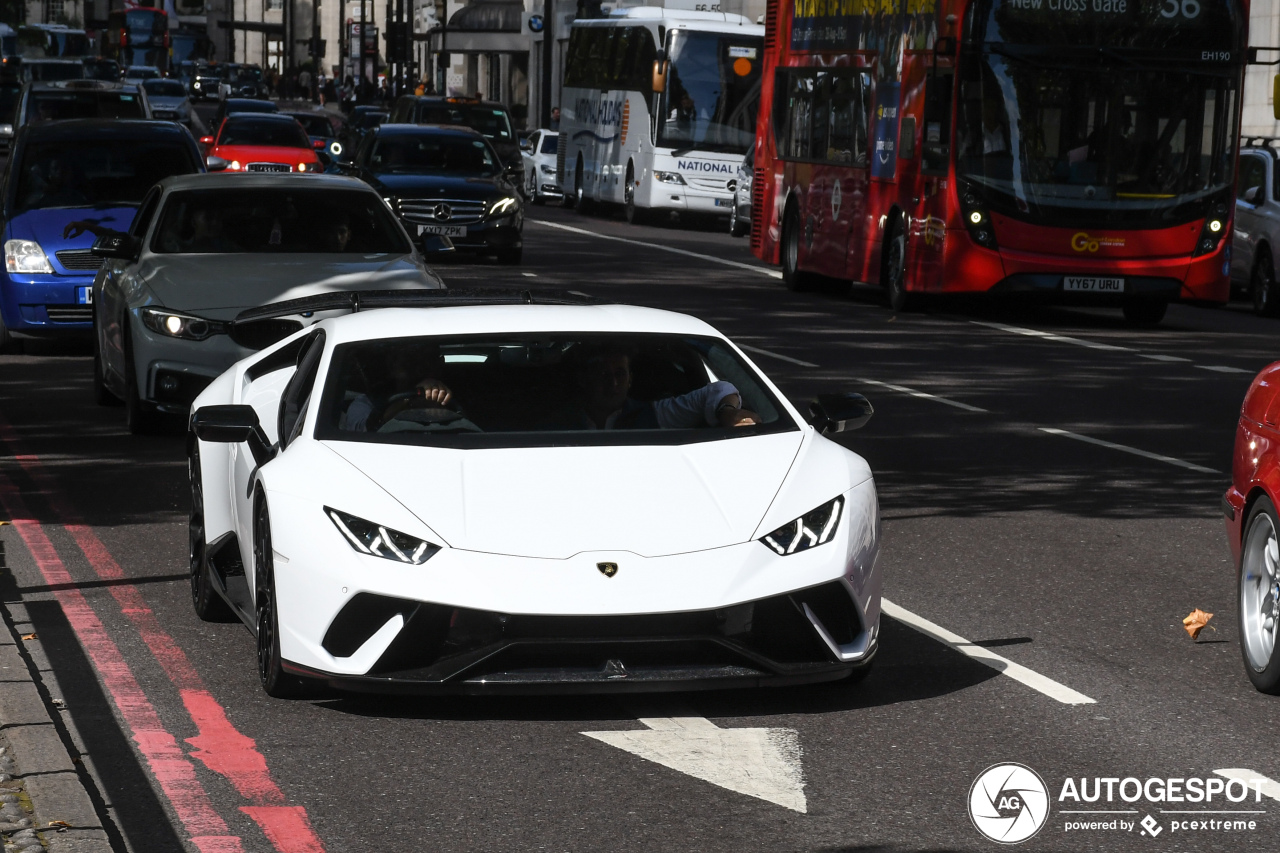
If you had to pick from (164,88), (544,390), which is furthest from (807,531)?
(164,88)

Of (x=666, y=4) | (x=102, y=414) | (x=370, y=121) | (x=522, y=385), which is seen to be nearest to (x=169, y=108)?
(x=370, y=121)

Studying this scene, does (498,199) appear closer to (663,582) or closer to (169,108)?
(663,582)

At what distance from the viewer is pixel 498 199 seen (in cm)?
2728

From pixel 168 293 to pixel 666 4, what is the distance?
4584 centimetres

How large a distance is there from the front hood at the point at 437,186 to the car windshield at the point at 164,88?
39.3 metres

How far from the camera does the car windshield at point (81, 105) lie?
30016mm

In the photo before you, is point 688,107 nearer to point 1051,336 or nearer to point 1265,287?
point 1265,287

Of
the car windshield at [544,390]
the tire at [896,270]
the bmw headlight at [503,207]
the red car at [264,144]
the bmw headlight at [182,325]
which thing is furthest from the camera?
the red car at [264,144]

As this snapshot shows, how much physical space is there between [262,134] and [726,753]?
3425cm

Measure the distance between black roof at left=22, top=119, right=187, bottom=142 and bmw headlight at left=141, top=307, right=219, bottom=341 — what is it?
5542mm

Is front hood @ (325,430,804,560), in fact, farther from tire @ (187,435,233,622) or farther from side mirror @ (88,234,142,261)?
side mirror @ (88,234,142,261)

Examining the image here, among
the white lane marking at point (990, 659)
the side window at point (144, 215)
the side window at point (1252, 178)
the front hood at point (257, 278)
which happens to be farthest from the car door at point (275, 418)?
the side window at point (1252, 178)

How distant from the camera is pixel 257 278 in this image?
1245cm

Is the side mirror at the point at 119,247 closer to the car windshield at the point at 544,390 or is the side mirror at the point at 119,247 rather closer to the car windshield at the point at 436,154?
the car windshield at the point at 544,390
